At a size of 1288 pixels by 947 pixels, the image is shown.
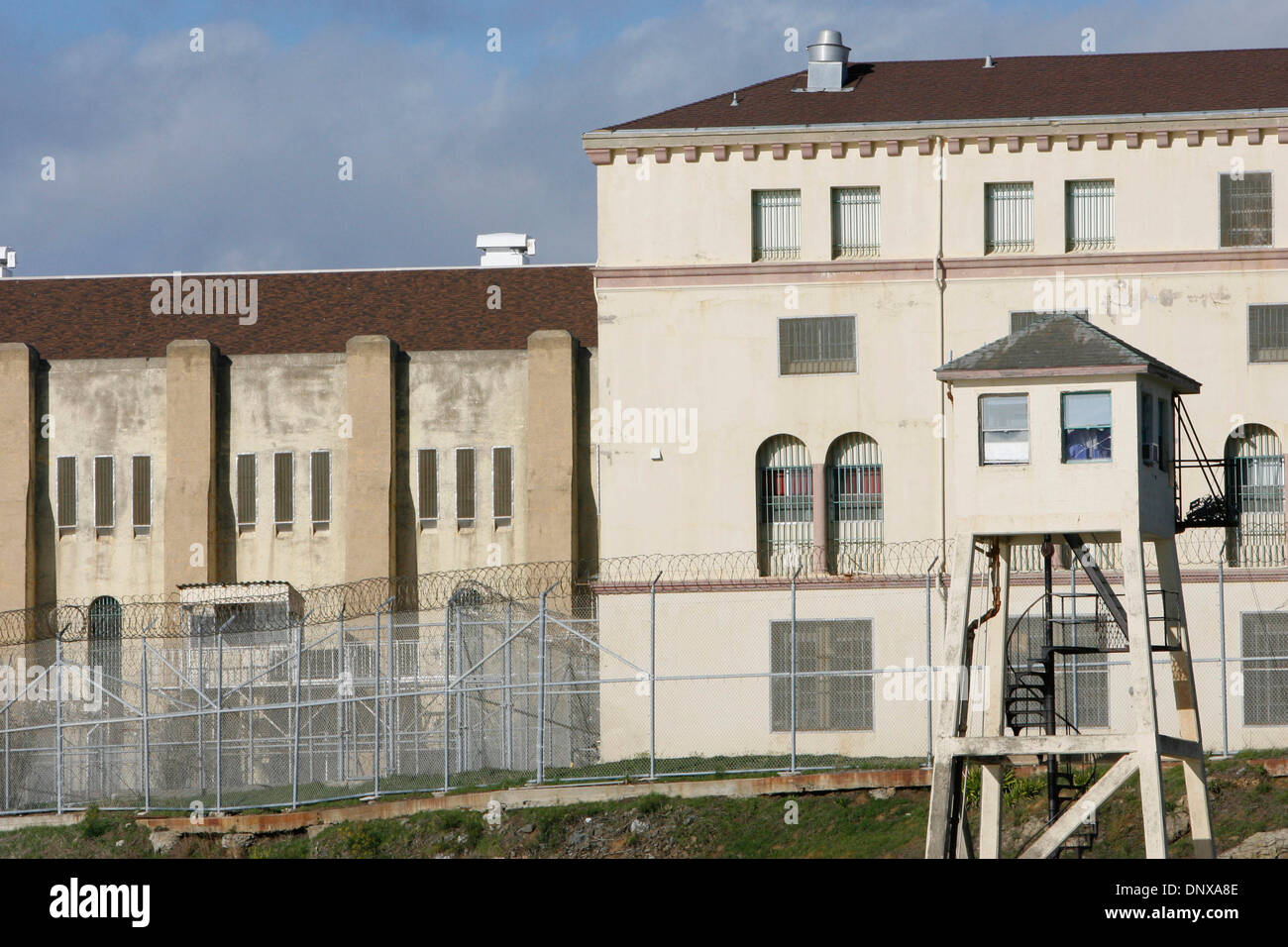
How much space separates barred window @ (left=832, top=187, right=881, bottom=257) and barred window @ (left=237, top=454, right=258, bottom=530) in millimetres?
16388

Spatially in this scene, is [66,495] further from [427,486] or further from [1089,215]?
[1089,215]

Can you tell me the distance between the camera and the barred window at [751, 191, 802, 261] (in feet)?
130

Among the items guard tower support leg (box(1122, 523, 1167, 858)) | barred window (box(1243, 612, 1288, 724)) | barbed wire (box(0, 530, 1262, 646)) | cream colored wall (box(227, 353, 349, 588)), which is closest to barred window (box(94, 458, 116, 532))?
barbed wire (box(0, 530, 1262, 646))

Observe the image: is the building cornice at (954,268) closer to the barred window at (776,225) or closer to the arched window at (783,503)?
the barred window at (776,225)

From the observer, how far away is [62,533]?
48469mm

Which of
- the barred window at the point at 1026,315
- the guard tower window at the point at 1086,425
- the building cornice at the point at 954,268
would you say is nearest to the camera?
the guard tower window at the point at 1086,425

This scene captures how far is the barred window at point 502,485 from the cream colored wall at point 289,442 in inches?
143

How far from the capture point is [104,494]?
48438 millimetres

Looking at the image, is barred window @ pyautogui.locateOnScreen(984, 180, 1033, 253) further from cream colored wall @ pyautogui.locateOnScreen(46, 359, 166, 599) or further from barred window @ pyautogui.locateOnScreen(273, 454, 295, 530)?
cream colored wall @ pyautogui.locateOnScreen(46, 359, 166, 599)

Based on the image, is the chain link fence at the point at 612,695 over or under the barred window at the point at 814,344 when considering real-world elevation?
under

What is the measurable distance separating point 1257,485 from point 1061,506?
15956 millimetres

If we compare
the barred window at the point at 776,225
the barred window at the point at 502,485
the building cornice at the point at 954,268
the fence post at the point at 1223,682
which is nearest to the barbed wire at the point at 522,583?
the fence post at the point at 1223,682

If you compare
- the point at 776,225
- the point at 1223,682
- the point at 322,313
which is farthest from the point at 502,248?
the point at 1223,682

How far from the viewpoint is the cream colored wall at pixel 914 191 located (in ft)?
127
